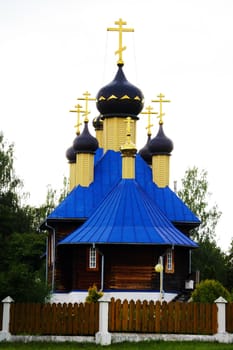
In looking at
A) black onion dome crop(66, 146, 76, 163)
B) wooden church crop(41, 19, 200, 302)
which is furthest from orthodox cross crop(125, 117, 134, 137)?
black onion dome crop(66, 146, 76, 163)

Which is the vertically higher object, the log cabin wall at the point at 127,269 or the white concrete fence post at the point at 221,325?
the log cabin wall at the point at 127,269

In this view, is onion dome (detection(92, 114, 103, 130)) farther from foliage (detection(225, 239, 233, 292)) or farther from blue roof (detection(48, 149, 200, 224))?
foliage (detection(225, 239, 233, 292))

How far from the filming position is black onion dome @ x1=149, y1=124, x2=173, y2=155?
33781mm

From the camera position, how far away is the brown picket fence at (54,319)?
21.5 m

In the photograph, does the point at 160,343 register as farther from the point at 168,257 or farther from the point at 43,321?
the point at 168,257

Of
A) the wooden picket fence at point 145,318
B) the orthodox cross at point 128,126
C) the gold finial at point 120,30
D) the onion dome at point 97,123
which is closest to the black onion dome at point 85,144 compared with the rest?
the orthodox cross at point 128,126

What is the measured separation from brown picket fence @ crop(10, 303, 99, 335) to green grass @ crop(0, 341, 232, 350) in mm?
543

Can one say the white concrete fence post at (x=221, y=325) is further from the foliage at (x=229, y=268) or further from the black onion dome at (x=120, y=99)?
the foliage at (x=229, y=268)

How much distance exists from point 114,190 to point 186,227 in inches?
139

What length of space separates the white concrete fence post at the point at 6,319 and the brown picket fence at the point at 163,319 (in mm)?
2565

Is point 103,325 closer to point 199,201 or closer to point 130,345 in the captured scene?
point 130,345

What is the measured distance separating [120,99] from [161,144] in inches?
93.0

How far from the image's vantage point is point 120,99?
112ft

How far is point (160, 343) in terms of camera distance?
20.6 metres
